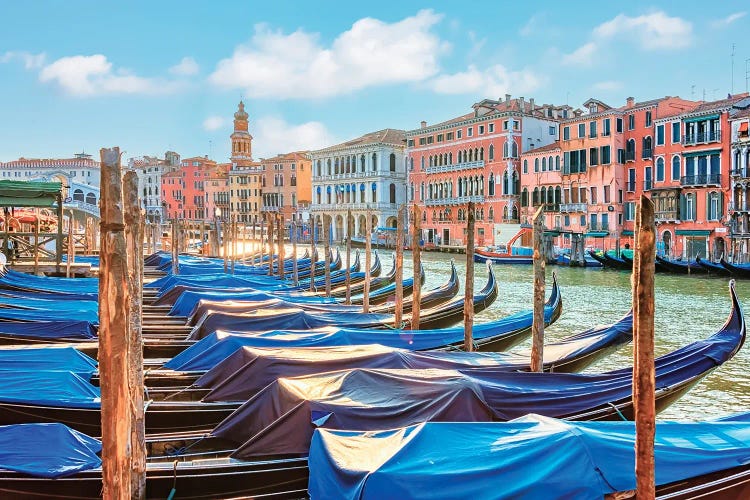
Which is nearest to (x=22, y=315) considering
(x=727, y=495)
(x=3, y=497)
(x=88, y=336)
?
(x=88, y=336)

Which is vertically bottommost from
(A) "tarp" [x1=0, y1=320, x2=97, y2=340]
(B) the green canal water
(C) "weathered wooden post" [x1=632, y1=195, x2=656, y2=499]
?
(B) the green canal water

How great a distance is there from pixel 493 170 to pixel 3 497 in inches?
1148

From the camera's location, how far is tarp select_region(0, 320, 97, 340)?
6496mm

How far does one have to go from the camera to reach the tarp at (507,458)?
2.79 meters

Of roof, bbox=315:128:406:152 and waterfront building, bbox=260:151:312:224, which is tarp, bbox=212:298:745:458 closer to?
roof, bbox=315:128:406:152

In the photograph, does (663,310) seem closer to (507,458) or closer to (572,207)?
(507,458)

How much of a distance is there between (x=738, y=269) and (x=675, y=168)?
5778 mm


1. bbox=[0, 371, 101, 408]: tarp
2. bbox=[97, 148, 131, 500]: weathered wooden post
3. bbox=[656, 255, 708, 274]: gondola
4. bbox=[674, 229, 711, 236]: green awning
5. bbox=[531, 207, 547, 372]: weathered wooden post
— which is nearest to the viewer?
bbox=[97, 148, 131, 500]: weathered wooden post

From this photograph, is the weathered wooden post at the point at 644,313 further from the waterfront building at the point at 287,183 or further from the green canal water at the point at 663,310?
the waterfront building at the point at 287,183

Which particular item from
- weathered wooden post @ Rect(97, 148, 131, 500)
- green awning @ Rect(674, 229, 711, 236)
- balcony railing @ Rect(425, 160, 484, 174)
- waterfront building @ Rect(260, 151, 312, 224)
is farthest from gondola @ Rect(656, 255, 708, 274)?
waterfront building @ Rect(260, 151, 312, 224)

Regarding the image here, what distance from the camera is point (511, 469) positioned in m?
2.86

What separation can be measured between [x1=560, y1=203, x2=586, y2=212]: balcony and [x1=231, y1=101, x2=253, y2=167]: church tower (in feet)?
90.2

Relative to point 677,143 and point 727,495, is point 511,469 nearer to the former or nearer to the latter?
point 727,495

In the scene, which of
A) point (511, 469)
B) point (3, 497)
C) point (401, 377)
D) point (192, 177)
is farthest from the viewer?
point (192, 177)
